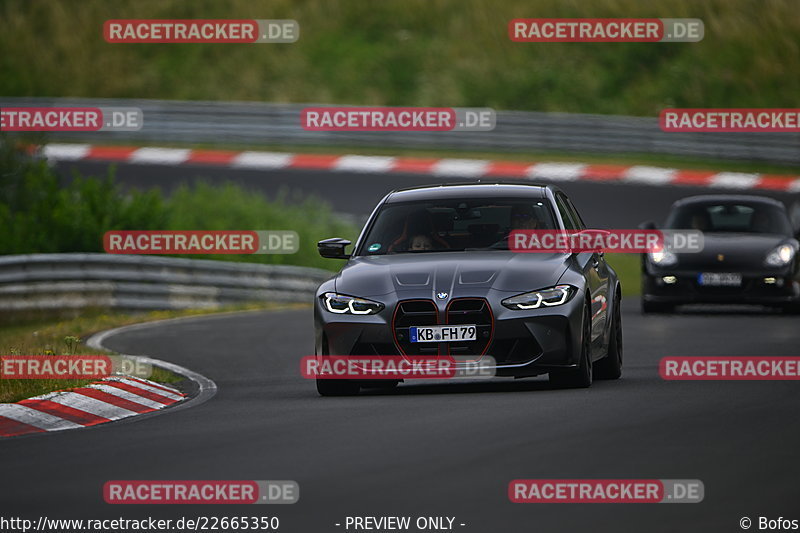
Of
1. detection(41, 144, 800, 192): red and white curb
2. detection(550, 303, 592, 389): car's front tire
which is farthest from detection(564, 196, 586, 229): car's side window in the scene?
detection(41, 144, 800, 192): red and white curb

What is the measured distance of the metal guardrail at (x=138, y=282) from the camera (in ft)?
75.2

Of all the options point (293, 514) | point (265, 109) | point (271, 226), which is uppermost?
point (265, 109)

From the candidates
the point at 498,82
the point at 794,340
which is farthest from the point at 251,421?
the point at 498,82

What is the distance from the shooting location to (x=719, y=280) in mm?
20578

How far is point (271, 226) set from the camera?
28984mm

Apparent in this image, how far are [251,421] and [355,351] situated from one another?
1.39m

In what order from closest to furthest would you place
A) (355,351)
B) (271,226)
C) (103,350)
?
1. (355,351)
2. (103,350)
3. (271,226)

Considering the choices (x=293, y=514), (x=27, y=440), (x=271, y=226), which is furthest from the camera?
(x=271, y=226)

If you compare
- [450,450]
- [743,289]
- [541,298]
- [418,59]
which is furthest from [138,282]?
[418,59]

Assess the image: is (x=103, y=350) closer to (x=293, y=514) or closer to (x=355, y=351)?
(x=355, y=351)

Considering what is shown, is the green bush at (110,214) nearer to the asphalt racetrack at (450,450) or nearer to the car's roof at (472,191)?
the asphalt racetrack at (450,450)

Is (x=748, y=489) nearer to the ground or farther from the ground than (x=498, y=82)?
nearer to the ground

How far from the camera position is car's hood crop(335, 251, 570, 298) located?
12031mm

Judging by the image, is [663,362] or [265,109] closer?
[663,362]
